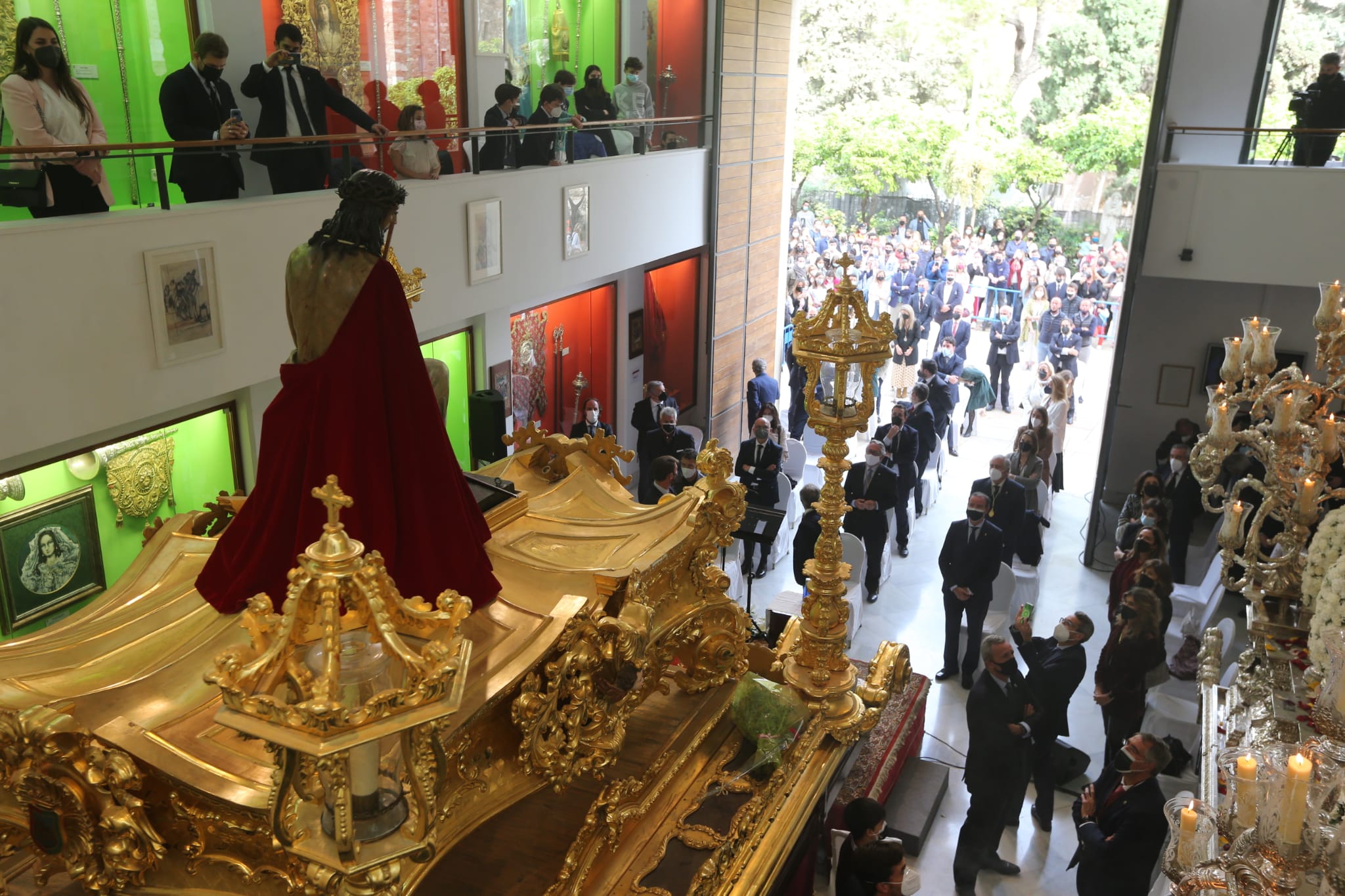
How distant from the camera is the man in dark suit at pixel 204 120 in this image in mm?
6195

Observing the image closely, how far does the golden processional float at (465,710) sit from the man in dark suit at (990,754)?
54 cm

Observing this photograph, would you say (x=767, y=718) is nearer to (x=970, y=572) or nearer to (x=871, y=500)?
(x=970, y=572)

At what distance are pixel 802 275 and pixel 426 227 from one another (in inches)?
522

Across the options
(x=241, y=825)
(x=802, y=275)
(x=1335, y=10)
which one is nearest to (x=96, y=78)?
(x=241, y=825)

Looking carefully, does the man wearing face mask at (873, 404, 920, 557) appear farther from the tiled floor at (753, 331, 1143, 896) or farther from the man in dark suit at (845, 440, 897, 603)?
the tiled floor at (753, 331, 1143, 896)

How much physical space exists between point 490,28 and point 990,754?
8.37 meters

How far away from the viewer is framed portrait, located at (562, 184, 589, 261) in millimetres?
10109

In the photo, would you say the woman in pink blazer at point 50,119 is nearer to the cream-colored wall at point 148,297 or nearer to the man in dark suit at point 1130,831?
the cream-colored wall at point 148,297

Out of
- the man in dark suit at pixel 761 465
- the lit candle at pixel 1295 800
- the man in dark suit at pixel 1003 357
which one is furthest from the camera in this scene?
the man in dark suit at pixel 1003 357

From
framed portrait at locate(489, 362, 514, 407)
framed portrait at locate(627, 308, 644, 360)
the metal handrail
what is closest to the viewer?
the metal handrail

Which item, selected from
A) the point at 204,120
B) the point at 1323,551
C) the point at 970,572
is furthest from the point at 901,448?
the point at 204,120

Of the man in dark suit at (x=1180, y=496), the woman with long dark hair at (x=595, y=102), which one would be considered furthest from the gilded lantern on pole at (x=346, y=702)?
the woman with long dark hair at (x=595, y=102)

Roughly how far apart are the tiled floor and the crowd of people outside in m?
4.57

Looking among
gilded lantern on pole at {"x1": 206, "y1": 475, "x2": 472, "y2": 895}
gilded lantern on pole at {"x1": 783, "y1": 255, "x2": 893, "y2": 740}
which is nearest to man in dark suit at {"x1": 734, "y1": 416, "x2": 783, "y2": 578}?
gilded lantern on pole at {"x1": 783, "y1": 255, "x2": 893, "y2": 740}
